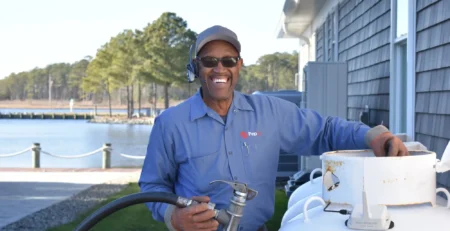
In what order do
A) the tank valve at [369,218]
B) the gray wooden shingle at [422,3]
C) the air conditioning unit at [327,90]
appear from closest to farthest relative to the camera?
the tank valve at [369,218] → the gray wooden shingle at [422,3] → the air conditioning unit at [327,90]

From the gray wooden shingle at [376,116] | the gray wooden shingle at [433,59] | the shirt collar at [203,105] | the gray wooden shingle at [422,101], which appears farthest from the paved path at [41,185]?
the shirt collar at [203,105]

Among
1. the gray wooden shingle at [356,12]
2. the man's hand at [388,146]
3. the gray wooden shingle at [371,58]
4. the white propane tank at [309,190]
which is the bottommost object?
the white propane tank at [309,190]

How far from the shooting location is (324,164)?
2463 millimetres

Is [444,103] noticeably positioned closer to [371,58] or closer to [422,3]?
[422,3]

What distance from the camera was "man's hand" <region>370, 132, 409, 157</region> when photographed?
7.87 ft

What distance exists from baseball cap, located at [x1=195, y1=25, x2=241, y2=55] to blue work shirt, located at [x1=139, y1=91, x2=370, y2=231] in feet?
0.80

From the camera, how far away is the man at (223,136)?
8.84 ft

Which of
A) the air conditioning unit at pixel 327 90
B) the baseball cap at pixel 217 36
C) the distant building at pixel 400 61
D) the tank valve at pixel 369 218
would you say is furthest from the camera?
the air conditioning unit at pixel 327 90

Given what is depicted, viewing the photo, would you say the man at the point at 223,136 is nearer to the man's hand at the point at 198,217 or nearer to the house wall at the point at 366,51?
the man's hand at the point at 198,217

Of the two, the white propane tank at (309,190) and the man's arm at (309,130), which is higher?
the man's arm at (309,130)

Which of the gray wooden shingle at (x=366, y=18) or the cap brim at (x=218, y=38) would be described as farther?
the gray wooden shingle at (x=366, y=18)

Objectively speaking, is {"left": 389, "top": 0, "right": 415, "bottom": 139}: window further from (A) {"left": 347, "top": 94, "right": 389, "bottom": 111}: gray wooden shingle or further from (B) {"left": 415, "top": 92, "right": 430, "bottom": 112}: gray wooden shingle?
(B) {"left": 415, "top": 92, "right": 430, "bottom": 112}: gray wooden shingle

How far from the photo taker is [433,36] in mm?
5121

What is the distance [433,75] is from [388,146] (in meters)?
2.91
